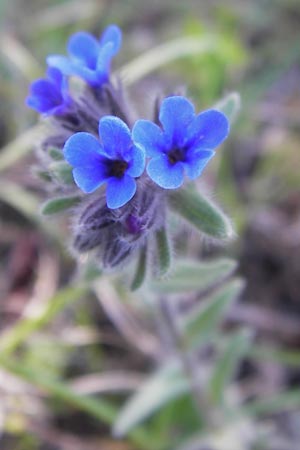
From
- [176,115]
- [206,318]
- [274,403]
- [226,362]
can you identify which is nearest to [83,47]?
[176,115]

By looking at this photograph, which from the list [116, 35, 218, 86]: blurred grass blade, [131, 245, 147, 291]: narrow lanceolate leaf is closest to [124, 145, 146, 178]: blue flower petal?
[131, 245, 147, 291]: narrow lanceolate leaf

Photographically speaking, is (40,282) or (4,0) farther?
(4,0)

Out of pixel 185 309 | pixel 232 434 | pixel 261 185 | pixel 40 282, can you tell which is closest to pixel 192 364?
pixel 232 434

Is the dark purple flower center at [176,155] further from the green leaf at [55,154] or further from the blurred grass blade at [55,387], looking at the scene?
the blurred grass blade at [55,387]

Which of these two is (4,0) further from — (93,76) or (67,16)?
(93,76)

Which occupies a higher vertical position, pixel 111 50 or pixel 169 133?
pixel 111 50

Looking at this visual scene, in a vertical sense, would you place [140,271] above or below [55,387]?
above

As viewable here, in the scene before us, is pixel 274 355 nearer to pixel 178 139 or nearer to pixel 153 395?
pixel 153 395
